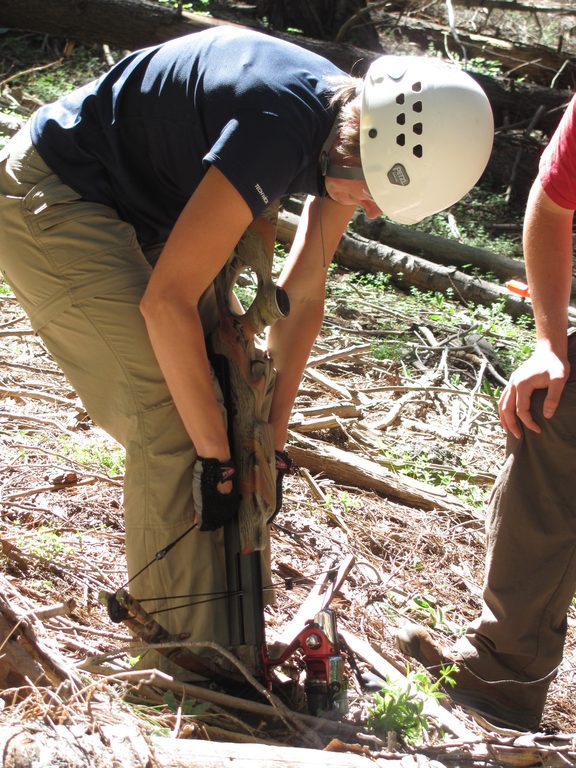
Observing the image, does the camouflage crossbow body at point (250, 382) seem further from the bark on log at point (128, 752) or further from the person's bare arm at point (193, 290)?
the bark on log at point (128, 752)

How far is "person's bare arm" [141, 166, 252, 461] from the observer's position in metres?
2.46

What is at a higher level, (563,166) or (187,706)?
(563,166)

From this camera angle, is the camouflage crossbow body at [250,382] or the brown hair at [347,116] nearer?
the brown hair at [347,116]

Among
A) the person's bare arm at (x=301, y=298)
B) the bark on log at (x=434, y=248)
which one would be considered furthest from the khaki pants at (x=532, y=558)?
the bark on log at (x=434, y=248)

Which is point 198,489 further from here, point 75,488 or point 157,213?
point 75,488

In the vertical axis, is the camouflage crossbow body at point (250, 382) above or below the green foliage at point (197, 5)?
below

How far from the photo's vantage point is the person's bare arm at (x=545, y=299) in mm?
2797

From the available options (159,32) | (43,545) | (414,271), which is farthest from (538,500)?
(159,32)

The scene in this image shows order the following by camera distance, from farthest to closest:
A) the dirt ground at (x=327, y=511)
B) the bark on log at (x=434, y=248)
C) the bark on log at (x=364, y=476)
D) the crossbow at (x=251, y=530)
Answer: the bark on log at (x=434, y=248) < the bark on log at (x=364, y=476) < the dirt ground at (x=327, y=511) < the crossbow at (x=251, y=530)

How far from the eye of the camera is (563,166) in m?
2.70

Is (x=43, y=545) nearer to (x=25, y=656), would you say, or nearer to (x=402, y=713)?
(x=25, y=656)

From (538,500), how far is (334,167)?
1.25m

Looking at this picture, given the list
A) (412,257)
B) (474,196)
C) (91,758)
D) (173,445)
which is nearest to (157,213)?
(173,445)

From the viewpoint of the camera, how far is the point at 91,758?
6.04ft
